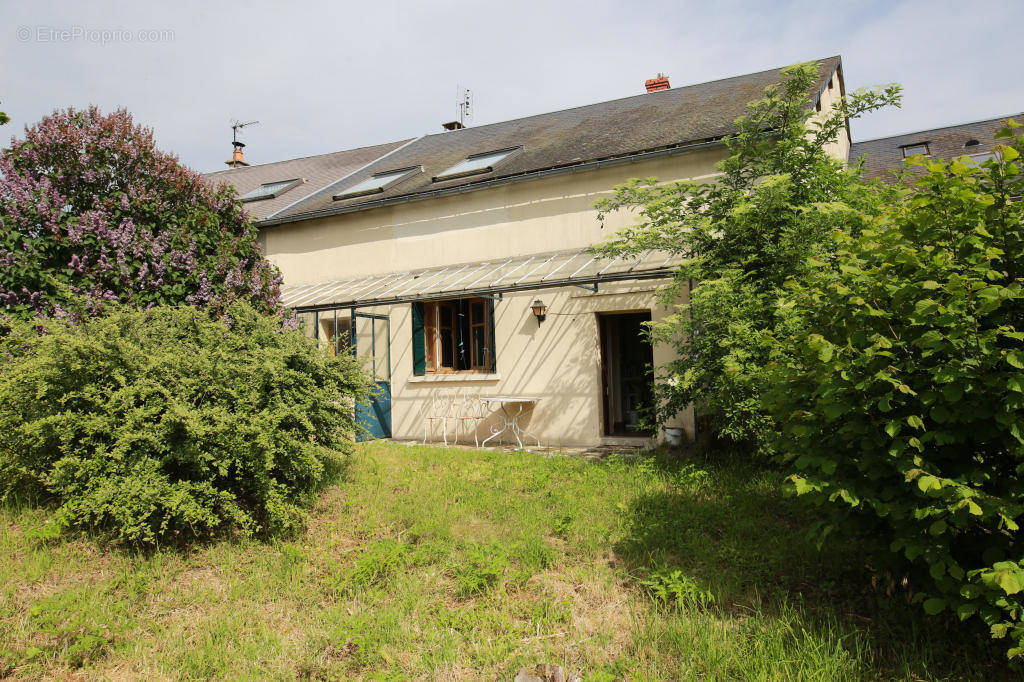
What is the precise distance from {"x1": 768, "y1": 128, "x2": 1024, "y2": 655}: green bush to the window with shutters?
7861mm

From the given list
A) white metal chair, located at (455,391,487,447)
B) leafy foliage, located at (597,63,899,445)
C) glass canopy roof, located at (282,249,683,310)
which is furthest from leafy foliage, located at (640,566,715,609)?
white metal chair, located at (455,391,487,447)

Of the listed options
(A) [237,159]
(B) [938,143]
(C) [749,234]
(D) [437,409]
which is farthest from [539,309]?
(A) [237,159]

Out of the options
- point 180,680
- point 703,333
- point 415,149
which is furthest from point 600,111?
point 180,680

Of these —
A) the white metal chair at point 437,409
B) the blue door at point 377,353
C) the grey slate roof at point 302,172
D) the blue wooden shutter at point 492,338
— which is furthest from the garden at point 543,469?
the grey slate roof at point 302,172

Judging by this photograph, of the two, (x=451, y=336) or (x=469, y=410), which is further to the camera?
(x=451, y=336)

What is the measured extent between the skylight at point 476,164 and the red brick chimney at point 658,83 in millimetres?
4763

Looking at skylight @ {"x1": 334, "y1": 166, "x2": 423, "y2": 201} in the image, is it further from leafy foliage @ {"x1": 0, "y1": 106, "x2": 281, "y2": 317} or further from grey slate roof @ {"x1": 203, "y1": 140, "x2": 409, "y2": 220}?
leafy foliage @ {"x1": 0, "y1": 106, "x2": 281, "y2": 317}

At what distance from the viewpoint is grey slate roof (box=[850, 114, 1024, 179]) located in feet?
48.6

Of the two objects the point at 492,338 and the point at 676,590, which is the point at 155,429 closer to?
the point at 676,590

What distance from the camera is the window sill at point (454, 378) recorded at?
A: 34.2 feet

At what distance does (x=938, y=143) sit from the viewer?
15.6 metres

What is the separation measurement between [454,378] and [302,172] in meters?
10.3

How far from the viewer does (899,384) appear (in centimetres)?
297

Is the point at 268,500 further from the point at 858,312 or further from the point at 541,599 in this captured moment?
the point at 858,312
